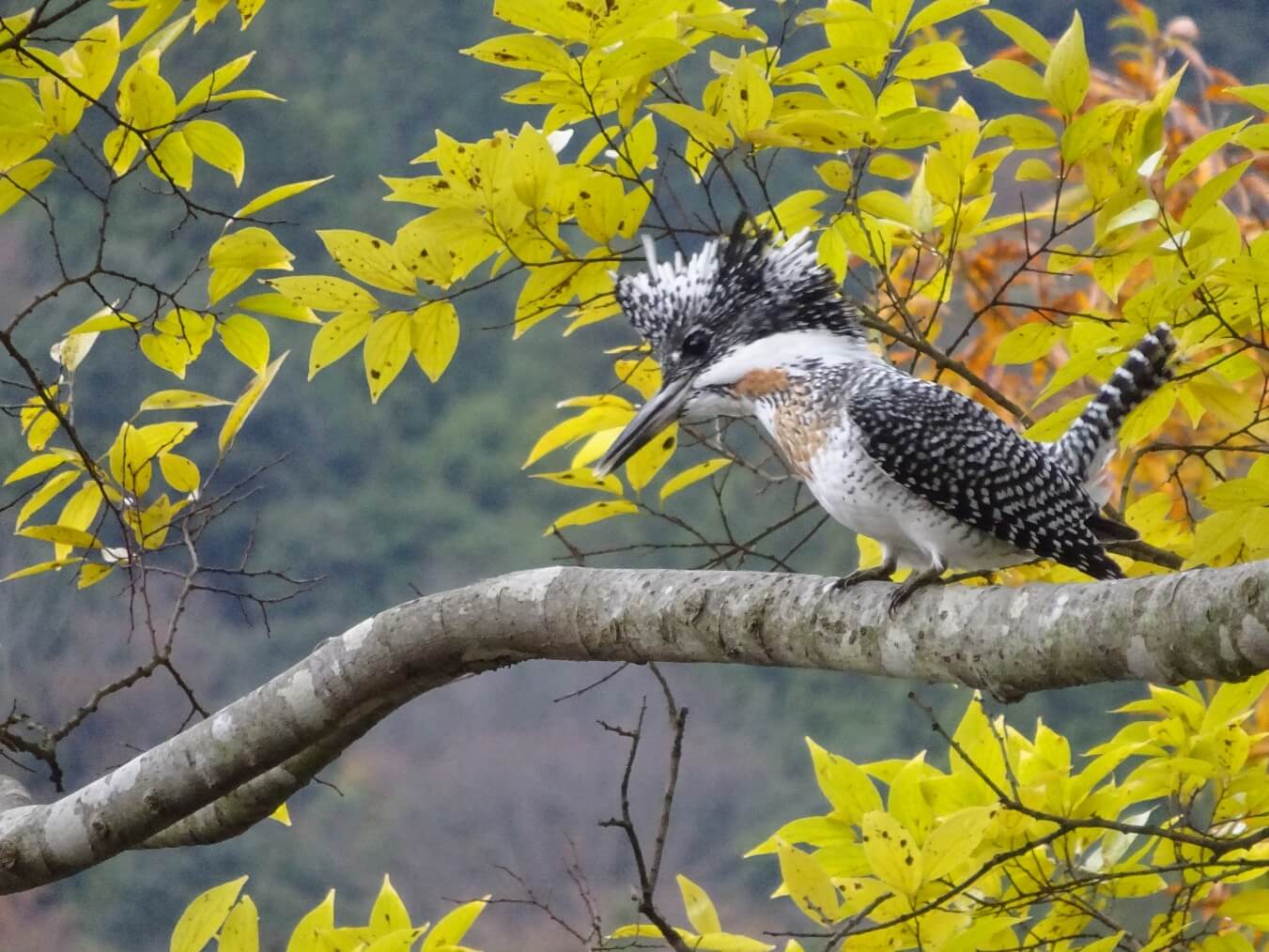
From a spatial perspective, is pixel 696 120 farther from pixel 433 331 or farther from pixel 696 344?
pixel 696 344

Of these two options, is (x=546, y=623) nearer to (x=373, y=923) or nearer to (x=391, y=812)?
(x=373, y=923)

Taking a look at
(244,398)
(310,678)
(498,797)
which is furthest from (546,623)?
(498,797)

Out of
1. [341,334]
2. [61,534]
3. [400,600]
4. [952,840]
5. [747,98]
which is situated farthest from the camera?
[400,600]

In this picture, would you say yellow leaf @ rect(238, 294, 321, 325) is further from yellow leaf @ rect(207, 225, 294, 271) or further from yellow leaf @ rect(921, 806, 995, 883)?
yellow leaf @ rect(921, 806, 995, 883)

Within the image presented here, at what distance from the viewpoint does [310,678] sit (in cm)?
121

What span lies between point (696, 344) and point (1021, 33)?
1.53ft

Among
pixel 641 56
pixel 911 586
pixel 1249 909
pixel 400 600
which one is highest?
pixel 400 600

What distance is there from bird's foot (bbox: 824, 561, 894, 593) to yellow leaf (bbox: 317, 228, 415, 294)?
0.43 metres

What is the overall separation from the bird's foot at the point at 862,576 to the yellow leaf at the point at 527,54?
0.45 meters

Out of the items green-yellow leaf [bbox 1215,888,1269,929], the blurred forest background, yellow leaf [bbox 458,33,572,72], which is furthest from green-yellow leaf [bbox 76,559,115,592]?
the blurred forest background

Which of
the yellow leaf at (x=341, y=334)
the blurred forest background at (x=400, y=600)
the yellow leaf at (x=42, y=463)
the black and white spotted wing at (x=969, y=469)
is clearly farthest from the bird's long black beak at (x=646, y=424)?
the blurred forest background at (x=400, y=600)

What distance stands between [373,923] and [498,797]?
5.55ft

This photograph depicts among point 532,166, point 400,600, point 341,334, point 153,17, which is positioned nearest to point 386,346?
point 341,334

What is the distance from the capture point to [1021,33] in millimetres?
1101
